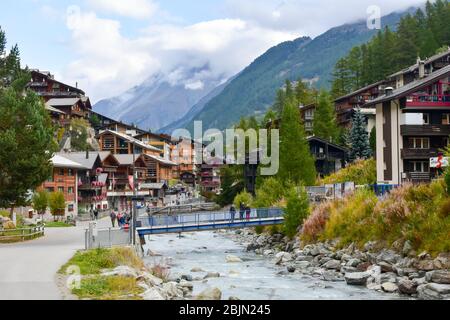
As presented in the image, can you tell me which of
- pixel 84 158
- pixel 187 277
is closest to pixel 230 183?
pixel 84 158

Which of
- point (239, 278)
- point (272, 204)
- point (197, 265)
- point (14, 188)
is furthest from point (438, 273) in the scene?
point (272, 204)

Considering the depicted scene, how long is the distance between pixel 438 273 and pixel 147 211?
209 ft

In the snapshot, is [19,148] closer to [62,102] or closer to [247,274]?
[247,274]

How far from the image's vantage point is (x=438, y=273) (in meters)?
31.0

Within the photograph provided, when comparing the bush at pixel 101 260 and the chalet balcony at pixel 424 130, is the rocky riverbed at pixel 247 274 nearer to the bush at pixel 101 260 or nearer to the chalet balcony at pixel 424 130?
the bush at pixel 101 260

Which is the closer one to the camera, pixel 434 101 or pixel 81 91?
pixel 434 101

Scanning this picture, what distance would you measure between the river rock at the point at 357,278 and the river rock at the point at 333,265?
5.03 metres

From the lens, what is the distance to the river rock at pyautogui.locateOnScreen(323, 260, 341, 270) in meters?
39.7

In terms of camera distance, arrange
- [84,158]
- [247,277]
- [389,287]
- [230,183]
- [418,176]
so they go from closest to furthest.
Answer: [389,287], [247,277], [418,176], [84,158], [230,183]

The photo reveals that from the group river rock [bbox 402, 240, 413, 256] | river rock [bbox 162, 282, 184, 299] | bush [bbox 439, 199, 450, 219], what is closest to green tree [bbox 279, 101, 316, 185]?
river rock [bbox 402, 240, 413, 256]

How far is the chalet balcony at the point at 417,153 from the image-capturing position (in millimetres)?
59031

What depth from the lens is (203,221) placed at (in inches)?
2224

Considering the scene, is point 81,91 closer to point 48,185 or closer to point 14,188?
point 48,185

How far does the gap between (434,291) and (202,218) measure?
1304 inches
